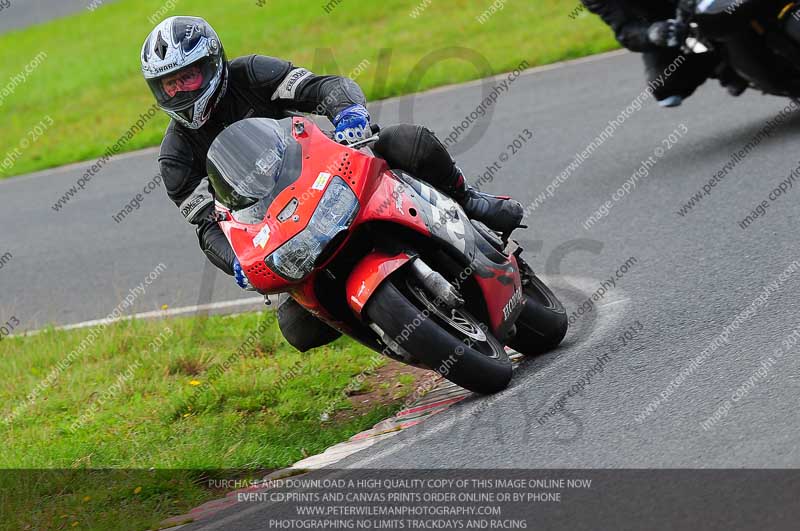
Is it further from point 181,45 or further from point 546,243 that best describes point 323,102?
point 546,243

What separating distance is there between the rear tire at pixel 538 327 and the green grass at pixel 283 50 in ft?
22.7

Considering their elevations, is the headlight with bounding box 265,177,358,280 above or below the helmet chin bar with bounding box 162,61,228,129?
above

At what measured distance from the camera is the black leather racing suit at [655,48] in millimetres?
9391

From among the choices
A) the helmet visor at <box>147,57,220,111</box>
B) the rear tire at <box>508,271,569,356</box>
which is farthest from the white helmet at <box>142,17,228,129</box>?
the rear tire at <box>508,271,569,356</box>

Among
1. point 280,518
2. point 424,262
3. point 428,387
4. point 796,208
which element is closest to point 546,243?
point 796,208

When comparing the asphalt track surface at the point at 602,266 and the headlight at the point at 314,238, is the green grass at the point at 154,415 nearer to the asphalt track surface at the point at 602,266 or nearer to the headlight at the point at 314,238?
the asphalt track surface at the point at 602,266

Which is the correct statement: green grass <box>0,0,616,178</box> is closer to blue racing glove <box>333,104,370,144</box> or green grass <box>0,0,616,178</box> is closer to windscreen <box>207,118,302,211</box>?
blue racing glove <box>333,104,370,144</box>

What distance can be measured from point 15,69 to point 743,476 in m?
21.7

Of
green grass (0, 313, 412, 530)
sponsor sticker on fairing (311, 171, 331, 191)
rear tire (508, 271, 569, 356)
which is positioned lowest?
green grass (0, 313, 412, 530)

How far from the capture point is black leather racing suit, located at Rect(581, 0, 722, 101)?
9.39 metres

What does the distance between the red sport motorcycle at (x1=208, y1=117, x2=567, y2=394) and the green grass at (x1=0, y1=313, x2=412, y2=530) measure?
777 mm

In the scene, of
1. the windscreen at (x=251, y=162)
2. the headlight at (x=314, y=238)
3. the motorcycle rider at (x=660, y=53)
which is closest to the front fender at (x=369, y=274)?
the headlight at (x=314, y=238)

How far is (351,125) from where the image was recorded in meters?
5.64

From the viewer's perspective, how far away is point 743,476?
12.8ft
